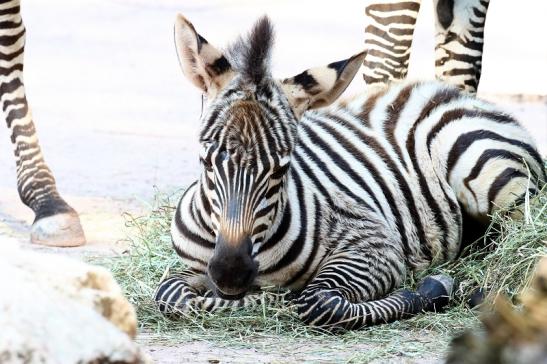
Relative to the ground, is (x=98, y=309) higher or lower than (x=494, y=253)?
higher

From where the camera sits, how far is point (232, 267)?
5.26 meters

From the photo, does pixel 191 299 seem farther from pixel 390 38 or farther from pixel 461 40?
pixel 461 40

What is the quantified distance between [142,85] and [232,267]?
31.6ft

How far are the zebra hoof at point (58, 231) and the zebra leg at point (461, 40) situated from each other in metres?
2.84

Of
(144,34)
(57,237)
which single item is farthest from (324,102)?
(144,34)

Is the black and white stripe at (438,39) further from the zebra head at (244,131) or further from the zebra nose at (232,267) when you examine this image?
the zebra nose at (232,267)

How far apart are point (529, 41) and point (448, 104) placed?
416 inches

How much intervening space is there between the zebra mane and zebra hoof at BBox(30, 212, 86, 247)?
2.85 metres

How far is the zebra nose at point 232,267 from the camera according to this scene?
5.27 meters

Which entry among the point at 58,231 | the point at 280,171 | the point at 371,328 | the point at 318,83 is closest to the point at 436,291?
the point at 371,328

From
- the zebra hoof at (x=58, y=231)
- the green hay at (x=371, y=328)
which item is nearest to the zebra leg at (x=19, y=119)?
the zebra hoof at (x=58, y=231)

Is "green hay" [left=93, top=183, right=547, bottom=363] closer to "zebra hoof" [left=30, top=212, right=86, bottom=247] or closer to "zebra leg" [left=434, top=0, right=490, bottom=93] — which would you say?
"zebra hoof" [left=30, top=212, right=86, bottom=247]

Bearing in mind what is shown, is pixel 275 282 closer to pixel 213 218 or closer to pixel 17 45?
pixel 213 218

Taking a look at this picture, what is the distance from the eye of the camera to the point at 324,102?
6.14 m
